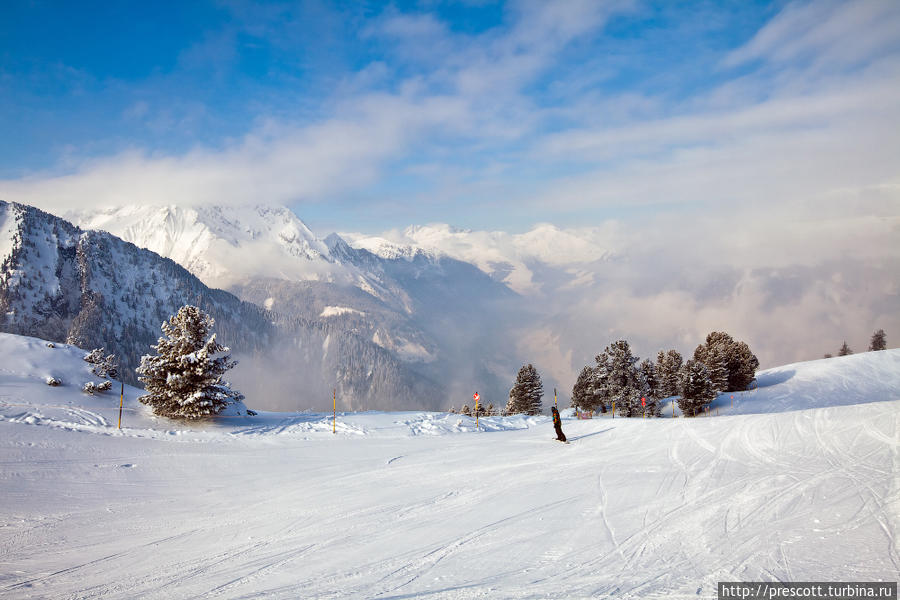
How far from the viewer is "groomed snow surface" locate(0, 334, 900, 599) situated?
6398 millimetres

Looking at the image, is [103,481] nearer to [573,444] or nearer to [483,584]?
[483,584]

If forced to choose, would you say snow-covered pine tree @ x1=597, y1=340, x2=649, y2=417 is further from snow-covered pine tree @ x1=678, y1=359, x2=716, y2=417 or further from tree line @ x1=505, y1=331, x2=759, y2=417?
snow-covered pine tree @ x1=678, y1=359, x2=716, y2=417

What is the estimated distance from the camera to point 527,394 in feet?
199

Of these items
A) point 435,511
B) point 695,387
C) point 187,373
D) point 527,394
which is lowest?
point 527,394

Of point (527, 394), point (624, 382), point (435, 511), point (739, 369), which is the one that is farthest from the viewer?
point (739, 369)

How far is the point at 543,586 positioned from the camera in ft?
19.8

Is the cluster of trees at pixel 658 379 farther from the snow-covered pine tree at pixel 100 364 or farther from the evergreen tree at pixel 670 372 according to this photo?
the snow-covered pine tree at pixel 100 364

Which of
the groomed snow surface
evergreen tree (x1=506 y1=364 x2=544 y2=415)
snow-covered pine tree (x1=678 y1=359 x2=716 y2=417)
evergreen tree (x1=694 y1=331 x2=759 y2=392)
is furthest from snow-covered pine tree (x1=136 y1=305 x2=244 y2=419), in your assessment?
evergreen tree (x1=694 y1=331 x2=759 y2=392)

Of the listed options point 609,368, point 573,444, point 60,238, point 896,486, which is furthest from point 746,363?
Result: point 60,238

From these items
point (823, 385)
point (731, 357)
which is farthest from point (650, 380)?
point (823, 385)

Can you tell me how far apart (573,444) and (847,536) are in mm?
11644

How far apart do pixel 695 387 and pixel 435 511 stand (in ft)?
177

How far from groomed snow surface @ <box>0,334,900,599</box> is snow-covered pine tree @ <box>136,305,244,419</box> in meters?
1.80

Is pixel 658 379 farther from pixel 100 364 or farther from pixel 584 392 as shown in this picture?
pixel 100 364
